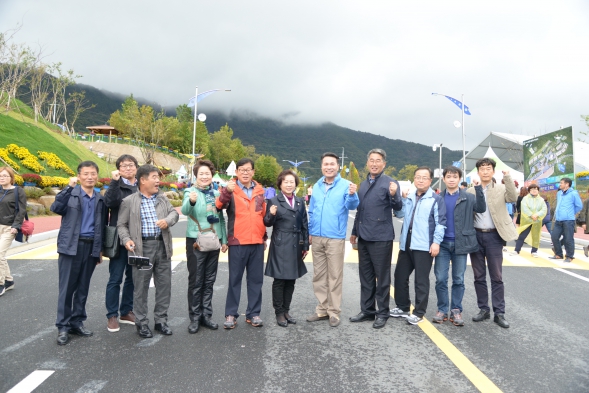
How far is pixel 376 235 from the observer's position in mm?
4914

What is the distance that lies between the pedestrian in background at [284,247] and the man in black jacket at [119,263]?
5.18 ft

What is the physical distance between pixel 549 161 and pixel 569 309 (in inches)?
815

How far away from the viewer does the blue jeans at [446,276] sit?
4965 millimetres

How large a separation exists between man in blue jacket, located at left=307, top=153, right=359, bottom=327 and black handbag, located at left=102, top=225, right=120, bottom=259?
217 centimetres

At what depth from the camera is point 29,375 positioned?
10.9 feet

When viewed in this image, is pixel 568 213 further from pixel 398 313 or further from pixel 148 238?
pixel 148 238

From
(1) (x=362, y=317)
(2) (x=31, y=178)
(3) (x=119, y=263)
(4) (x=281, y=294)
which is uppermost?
(2) (x=31, y=178)

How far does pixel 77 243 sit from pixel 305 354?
253 cm

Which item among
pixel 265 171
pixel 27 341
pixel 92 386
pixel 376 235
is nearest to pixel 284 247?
pixel 376 235

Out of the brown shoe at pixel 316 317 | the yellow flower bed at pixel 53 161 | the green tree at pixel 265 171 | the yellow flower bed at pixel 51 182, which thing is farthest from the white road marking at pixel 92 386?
the green tree at pixel 265 171

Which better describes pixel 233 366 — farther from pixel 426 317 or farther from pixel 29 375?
pixel 426 317

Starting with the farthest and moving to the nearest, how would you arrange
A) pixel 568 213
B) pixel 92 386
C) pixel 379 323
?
pixel 568 213, pixel 379 323, pixel 92 386

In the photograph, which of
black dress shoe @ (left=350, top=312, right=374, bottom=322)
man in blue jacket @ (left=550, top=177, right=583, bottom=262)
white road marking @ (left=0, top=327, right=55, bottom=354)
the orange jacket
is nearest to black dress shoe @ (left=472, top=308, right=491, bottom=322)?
black dress shoe @ (left=350, top=312, right=374, bottom=322)

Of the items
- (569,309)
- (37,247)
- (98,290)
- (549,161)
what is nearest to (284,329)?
(98,290)
